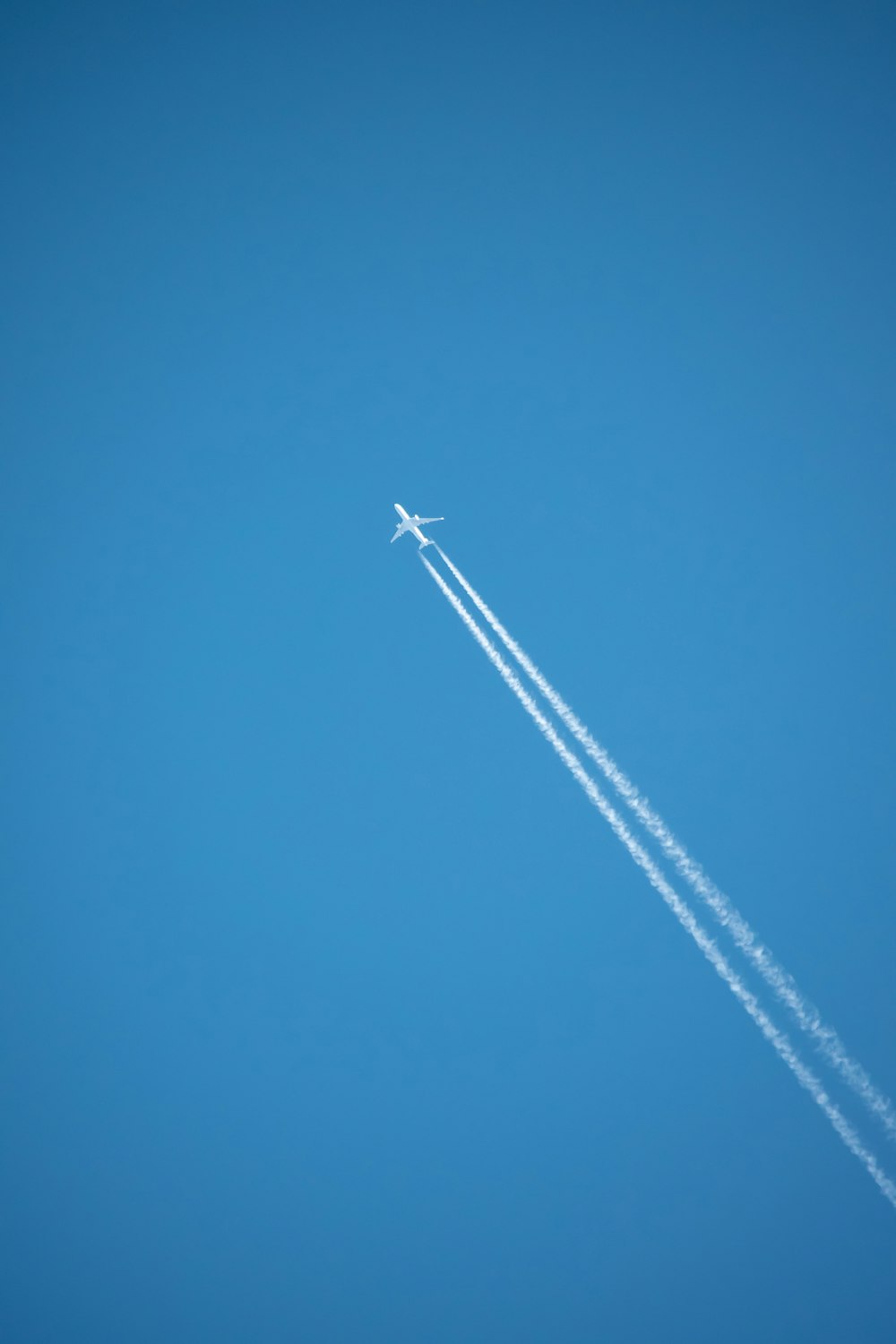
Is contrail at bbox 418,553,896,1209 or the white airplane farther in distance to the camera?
the white airplane

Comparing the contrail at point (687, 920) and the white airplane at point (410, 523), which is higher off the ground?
the white airplane at point (410, 523)

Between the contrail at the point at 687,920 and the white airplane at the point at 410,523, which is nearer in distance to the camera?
the contrail at the point at 687,920

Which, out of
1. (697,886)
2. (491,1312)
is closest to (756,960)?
(697,886)

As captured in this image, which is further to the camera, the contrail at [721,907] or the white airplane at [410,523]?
the white airplane at [410,523]

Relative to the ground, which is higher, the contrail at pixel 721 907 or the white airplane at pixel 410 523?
the white airplane at pixel 410 523

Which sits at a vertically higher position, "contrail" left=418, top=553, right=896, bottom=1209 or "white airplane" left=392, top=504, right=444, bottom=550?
"white airplane" left=392, top=504, right=444, bottom=550
